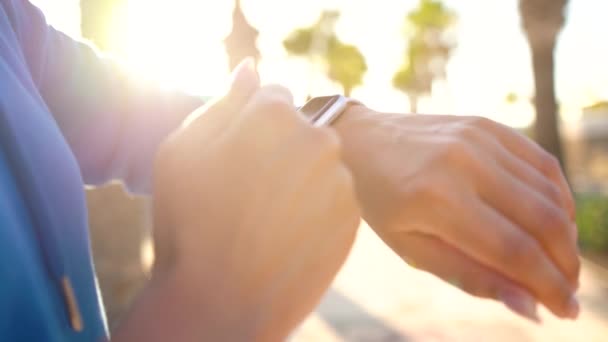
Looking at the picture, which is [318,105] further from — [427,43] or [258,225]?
[427,43]

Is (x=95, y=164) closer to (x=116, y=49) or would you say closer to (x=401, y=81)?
(x=116, y=49)

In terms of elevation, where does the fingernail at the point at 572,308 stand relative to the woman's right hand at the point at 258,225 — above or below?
below

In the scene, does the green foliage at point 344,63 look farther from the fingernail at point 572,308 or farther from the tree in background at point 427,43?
the fingernail at point 572,308

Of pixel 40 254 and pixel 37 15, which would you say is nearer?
pixel 40 254

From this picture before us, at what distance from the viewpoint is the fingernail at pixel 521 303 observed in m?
0.56

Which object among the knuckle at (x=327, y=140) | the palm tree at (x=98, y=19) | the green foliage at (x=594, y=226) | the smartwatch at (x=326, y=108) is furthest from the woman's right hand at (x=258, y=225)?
the green foliage at (x=594, y=226)

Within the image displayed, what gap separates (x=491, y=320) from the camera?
3516 millimetres

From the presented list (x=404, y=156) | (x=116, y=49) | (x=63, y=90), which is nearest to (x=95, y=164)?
(x=63, y=90)

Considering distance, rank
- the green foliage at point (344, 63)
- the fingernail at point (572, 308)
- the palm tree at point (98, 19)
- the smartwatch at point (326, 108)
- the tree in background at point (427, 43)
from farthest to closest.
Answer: the green foliage at point (344, 63)
the tree in background at point (427, 43)
the palm tree at point (98, 19)
the smartwatch at point (326, 108)
the fingernail at point (572, 308)

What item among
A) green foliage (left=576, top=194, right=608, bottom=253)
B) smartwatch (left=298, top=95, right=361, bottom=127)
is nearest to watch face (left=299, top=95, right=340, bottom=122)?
smartwatch (left=298, top=95, right=361, bottom=127)

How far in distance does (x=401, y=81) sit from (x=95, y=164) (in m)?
25.3

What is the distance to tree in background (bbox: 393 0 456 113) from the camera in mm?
20094

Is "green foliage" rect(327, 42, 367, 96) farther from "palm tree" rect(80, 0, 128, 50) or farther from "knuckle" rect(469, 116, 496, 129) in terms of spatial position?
"knuckle" rect(469, 116, 496, 129)

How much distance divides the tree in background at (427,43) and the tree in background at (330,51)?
7.37 feet
